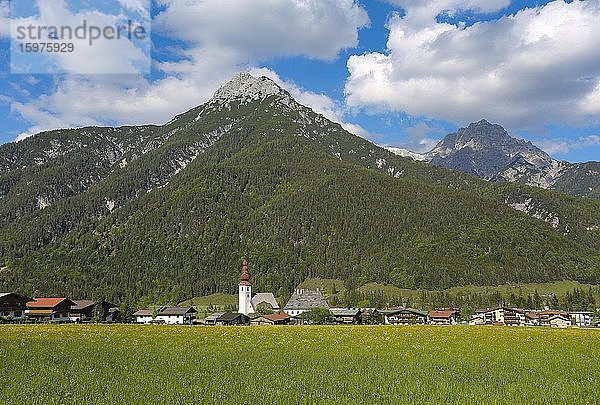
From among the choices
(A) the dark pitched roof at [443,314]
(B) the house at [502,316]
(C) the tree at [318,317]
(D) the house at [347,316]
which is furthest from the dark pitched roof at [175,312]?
(B) the house at [502,316]

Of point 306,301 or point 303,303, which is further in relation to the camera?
point 306,301

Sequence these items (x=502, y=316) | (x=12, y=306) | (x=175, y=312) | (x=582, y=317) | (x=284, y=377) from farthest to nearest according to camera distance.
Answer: (x=582, y=317) < (x=502, y=316) < (x=175, y=312) < (x=12, y=306) < (x=284, y=377)

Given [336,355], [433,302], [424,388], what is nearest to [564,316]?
[433,302]

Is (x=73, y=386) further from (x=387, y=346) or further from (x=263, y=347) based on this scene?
(x=387, y=346)

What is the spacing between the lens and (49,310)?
119438 mm

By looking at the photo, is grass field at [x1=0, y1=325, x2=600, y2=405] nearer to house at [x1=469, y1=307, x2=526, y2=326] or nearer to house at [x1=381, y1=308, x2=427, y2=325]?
house at [x1=381, y1=308, x2=427, y2=325]

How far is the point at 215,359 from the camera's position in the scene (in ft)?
96.5

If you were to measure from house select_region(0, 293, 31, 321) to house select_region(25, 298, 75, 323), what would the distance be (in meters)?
2.35

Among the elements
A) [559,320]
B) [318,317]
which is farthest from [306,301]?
[559,320]

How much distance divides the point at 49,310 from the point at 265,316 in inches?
2028

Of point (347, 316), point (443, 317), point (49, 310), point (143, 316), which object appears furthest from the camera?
point (143, 316)

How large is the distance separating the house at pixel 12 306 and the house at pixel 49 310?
7.70ft

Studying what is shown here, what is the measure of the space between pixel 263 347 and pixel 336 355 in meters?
7.77

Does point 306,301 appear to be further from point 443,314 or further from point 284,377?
point 284,377
